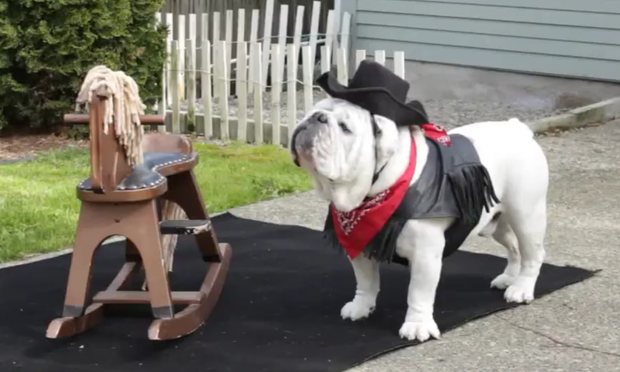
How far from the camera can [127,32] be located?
9477 mm

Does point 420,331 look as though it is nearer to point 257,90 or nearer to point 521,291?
point 521,291

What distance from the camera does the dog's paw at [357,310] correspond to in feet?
15.1

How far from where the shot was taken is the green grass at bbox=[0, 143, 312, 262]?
624 cm

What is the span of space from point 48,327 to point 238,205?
2.87 m

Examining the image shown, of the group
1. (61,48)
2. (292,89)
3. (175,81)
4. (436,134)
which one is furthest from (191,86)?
(436,134)

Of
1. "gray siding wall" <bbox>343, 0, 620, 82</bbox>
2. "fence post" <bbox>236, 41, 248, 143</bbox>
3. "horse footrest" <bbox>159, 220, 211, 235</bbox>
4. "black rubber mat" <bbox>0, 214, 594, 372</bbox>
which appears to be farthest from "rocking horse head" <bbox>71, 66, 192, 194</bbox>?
"gray siding wall" <bbox>343, 0, 620, 82</bbox>

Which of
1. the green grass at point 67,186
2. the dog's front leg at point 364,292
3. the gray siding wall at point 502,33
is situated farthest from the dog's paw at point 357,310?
the gray siding wall at point 502,33

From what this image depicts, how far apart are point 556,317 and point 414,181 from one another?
3.49 ft

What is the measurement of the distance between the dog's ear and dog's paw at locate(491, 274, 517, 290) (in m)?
1.33

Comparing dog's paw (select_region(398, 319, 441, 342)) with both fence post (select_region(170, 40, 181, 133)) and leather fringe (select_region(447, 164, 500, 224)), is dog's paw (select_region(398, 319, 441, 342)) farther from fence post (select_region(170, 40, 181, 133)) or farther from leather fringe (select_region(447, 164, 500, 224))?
fence post (select_region(170, 40, 181, 133))

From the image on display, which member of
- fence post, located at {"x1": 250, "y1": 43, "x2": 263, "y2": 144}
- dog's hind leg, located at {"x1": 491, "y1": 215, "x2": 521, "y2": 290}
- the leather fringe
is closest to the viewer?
the leather fringe

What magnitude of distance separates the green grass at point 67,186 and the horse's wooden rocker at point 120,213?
164cm

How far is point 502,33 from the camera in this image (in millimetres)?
11734

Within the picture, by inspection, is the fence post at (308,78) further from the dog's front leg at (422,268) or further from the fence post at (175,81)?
the dog's front leg at (422,268)
